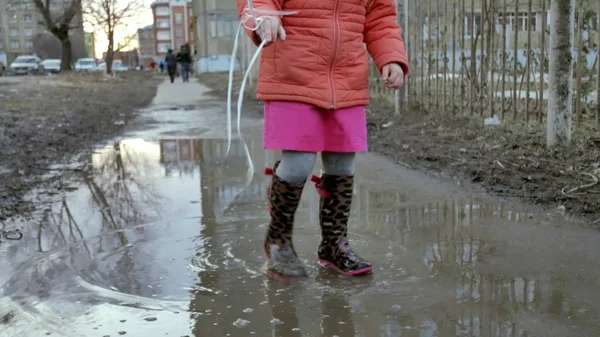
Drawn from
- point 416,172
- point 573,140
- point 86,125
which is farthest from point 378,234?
point 86,125

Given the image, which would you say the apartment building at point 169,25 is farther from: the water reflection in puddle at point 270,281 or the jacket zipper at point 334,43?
the jacket zipper at point 334,43

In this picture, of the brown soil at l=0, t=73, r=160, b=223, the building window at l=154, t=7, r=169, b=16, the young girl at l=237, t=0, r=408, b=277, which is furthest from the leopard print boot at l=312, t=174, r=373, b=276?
the building window at l=154, t=7, r=169, b=16

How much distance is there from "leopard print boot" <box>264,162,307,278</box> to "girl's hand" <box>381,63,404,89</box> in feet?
1.98

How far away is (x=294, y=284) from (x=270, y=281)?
A: 11 cm

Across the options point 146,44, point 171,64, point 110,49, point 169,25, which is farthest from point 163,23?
point 171,64

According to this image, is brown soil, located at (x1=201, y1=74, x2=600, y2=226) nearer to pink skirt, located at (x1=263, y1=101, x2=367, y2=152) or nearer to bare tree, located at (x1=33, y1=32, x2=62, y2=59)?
pink skirt, located at (x1=263, y1=101, x2=367, y2=152)

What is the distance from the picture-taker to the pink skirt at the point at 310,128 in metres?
2.82

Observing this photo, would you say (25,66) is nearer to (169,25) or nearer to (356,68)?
(356,68)

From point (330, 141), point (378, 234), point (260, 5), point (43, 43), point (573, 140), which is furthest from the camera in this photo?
point (43, 43)

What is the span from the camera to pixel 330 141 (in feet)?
9.61

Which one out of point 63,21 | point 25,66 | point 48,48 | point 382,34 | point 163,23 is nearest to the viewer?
point 382,34

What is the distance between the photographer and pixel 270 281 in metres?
A: 2.86

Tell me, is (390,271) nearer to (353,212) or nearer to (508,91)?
(353,212)

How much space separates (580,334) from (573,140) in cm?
356
